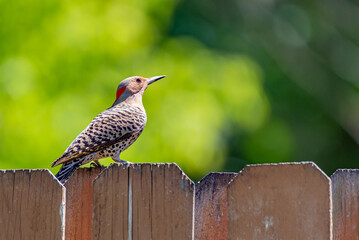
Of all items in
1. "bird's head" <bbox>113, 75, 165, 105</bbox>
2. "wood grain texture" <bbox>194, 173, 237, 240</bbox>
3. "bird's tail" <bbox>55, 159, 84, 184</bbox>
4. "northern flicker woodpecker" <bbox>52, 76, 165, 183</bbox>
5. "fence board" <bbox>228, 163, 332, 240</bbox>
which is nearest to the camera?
"fence board" <bbox>228, 163, 332, 240</bbox>

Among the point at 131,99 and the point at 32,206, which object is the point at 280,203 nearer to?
the point at 32,206

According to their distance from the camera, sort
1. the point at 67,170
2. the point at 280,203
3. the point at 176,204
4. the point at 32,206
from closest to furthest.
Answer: the point at 280,203 → the point at 176,204 → the point at 32,206 → the point at 67,170

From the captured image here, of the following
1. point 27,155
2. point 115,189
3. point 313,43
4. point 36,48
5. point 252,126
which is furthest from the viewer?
point 313,43

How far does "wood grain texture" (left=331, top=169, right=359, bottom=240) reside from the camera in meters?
3.09

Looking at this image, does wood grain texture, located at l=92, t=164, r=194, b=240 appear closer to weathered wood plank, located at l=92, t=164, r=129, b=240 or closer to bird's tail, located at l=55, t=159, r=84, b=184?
weathered wood plank, located at l=92, t=164, r=129, b=240

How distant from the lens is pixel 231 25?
1484cm

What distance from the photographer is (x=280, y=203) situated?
2814 millimetres

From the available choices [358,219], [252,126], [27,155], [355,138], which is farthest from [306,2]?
[358,219]

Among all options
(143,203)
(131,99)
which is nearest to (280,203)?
(143,203)

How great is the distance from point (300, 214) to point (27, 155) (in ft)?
17.8

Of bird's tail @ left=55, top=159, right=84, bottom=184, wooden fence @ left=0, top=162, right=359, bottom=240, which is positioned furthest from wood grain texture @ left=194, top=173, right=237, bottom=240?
bird's tail @ left=55, top=159, right=84, bottom=184

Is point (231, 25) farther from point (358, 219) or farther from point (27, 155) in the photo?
point (358, 219)

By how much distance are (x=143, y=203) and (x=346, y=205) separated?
89 cm

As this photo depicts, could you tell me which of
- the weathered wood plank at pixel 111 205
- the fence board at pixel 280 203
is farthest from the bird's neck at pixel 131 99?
the fence board at pixel 280 203
